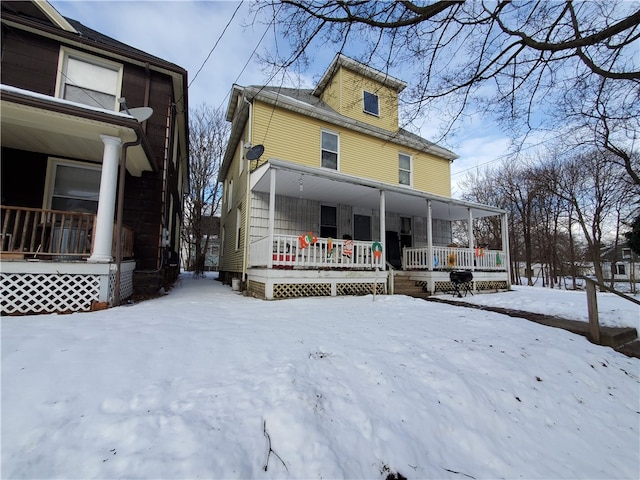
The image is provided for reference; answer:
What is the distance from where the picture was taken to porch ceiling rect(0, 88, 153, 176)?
4.68m

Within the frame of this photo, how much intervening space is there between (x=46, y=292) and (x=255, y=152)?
5.95m

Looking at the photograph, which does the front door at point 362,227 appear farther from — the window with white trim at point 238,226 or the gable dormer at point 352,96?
the window with white trim at point 238,226

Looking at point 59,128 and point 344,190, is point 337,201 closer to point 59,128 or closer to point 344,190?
point 344,190

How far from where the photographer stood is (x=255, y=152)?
8.65 metres

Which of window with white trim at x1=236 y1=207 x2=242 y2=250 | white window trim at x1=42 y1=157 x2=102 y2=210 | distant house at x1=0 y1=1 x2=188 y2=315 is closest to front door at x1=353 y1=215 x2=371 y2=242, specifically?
window with white trim at x1=236 y1=207 x2=242 y2=250

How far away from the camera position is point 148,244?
24.1 feet

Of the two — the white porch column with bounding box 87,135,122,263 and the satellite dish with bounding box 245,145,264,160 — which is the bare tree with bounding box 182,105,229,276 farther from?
the white porch column with bounding box 87,135,122,263

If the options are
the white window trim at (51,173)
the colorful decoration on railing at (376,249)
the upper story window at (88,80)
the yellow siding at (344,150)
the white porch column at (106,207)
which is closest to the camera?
the white porch column at (106,207)

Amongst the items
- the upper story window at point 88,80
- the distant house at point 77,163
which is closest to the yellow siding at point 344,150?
the distant house at point 77,163

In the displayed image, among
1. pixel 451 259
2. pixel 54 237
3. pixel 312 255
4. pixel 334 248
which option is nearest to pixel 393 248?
pixel 451 259

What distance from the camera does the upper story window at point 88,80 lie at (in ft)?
22.6

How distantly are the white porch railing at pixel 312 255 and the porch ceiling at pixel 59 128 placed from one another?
12.0 ft

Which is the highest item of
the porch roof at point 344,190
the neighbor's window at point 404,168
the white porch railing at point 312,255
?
the neighbor's window at point 404,168

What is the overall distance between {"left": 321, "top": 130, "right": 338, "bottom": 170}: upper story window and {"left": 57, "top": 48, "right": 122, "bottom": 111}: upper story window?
6.55m
